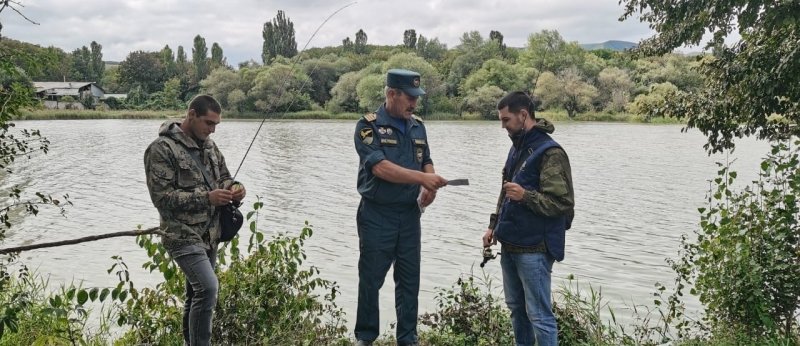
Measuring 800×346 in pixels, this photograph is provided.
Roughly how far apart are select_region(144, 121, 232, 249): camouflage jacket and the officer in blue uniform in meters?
1.06

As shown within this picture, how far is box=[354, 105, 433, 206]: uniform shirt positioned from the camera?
4.26m

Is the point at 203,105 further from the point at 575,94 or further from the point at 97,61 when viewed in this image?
the point at 97,61

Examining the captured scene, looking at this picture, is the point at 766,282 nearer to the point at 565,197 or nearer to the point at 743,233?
the point at 743,233

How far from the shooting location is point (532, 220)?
152 inches

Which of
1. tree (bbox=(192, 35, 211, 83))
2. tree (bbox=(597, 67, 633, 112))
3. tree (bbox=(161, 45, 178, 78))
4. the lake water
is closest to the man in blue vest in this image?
the lake water

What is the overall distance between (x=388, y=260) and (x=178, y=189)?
150 centimetres

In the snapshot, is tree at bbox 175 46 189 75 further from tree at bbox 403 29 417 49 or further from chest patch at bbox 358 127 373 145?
chest patch at bbox 358 127 373 145

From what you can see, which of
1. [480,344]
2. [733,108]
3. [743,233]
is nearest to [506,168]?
[480,344]

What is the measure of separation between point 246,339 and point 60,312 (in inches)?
96.5

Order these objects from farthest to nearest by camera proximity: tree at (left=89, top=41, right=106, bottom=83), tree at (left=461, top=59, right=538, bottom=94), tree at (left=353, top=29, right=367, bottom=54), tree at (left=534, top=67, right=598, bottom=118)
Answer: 1. tree at (left=353, top=29, right=367, bottom=54)
2. tree at (left=89, top=41, right=106, bottom=83)
3. tree at (left=534, top=67, right=598, bottom=118)
4. tree at (left=461, top=59, right=538, bottom=94)

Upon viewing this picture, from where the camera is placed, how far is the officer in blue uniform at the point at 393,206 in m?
4.29

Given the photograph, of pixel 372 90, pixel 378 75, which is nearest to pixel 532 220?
pixel 372 90

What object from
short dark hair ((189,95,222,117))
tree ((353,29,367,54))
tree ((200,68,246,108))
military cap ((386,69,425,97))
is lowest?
short dark hair ((189,95,222,117))

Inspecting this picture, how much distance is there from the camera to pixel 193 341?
3963mm
